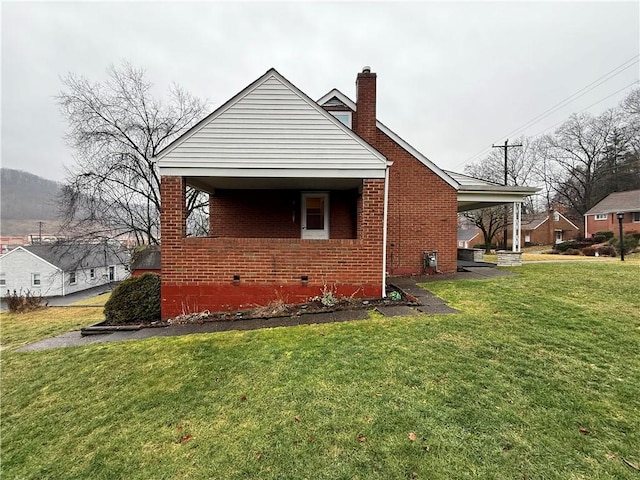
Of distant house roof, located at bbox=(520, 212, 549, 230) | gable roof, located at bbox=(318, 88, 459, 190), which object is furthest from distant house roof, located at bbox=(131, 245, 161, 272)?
distant house roof, located at bbox=(520, 212, 549, 230)

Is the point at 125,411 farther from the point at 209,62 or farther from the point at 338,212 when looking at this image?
the point at 209,62

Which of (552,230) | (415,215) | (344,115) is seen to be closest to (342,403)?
(415,215)

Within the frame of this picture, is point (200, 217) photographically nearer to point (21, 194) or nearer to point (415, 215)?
point (415, 215)

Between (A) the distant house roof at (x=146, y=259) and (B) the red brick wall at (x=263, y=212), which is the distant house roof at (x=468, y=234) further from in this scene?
(A) the distant house roof at (x=146, y=259)

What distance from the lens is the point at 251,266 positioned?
6.62 meters

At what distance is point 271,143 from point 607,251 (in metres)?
24.0

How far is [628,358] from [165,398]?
565 centimetres

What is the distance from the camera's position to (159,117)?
21.4 metres

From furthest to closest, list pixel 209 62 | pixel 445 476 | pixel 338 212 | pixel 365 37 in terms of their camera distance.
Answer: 1. pixel 209 62
2. pixel 365 37
3. pixel 338 212
4. pixel 445 476

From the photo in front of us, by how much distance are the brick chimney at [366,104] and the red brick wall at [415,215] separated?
857mm

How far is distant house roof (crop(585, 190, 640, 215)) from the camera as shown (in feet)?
101

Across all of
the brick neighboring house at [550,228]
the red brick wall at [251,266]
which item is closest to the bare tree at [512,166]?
the brick neighboring house at [550,228]

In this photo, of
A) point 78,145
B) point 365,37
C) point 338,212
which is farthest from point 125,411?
point 78,145

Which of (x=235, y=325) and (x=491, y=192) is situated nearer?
(x=235, y=325)
